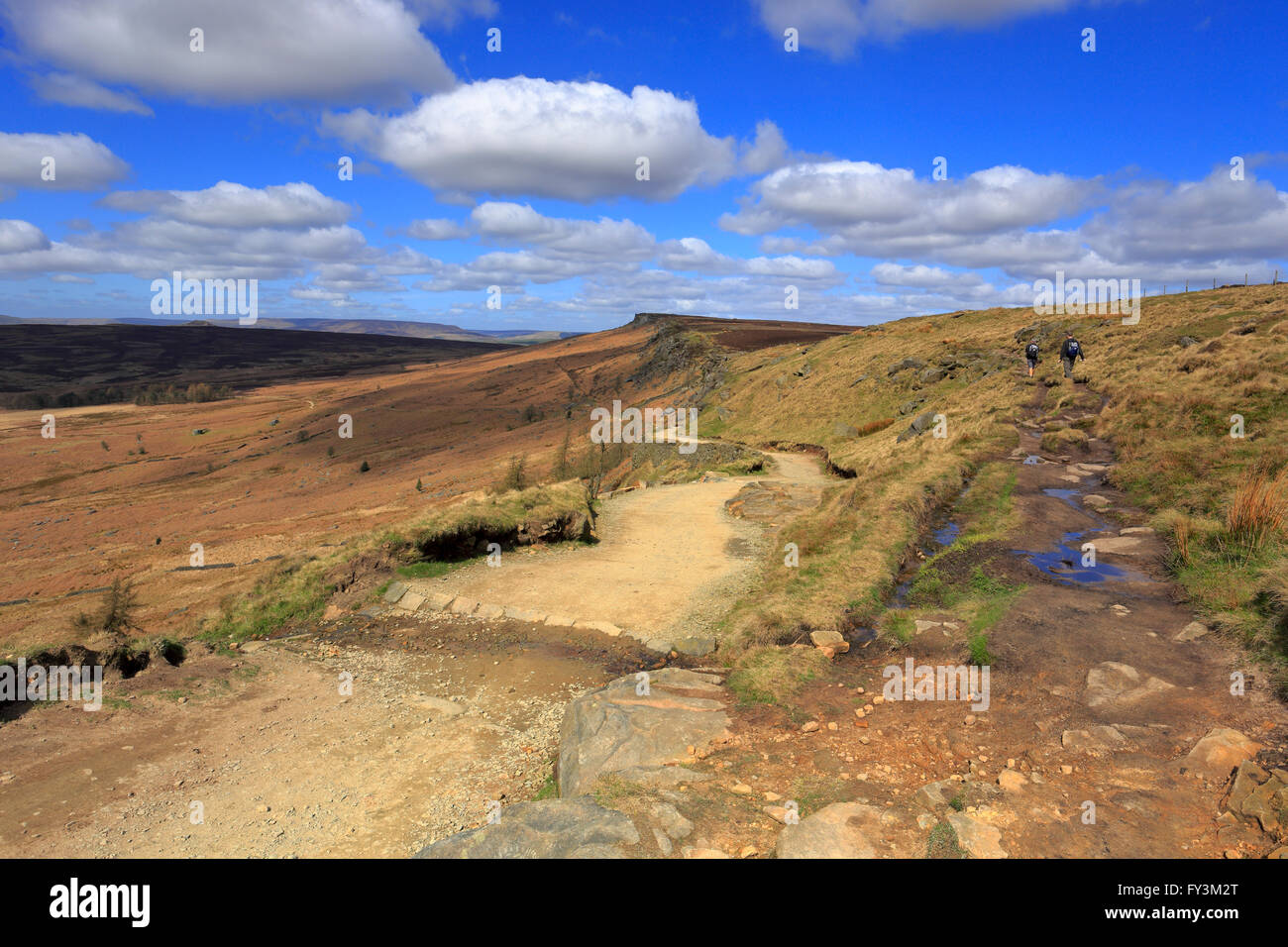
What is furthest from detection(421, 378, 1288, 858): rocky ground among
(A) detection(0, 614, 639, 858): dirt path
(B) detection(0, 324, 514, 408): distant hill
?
(B) detection(0, 324, 514, 408): distant hill

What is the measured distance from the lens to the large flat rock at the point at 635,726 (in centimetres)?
616

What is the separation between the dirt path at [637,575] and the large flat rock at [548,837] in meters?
5.23

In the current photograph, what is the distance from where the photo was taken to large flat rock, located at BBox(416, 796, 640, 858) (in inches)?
181

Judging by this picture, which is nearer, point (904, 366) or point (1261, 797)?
point (1261, 797)

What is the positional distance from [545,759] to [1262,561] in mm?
8662

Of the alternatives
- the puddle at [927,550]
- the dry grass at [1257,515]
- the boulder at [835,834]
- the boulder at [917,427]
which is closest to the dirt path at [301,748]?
the boulder at [835,834]

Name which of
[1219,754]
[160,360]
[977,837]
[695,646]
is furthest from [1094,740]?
[160,360]

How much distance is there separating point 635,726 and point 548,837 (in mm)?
1969

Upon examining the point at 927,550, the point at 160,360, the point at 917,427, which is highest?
the point at 160,360

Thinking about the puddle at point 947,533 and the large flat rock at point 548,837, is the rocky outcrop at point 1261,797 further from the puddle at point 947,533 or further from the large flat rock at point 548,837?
the puddle at point 947,533

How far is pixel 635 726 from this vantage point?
6.62m

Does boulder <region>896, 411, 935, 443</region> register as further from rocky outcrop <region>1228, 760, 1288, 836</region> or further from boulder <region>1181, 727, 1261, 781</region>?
rocky outcrop <region>1228, 760, 1288, 836</region>

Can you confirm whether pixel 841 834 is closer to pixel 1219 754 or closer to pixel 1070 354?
pixel 1219 754
